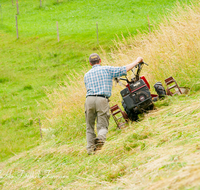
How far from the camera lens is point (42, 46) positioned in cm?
2028

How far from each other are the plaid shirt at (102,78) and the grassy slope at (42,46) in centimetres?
442

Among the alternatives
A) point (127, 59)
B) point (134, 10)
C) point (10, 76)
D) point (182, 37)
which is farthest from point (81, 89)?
point (134, 10)

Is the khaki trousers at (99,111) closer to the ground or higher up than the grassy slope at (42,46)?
closer to the ground

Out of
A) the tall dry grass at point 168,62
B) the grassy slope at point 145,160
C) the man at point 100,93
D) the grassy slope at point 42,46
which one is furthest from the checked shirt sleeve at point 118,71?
the grassy slope at point 42,46

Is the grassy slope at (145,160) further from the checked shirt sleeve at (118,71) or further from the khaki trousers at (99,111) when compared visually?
the checked shirt sleeve at (118,71)

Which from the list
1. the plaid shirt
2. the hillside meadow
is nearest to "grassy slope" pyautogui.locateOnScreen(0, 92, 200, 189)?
the hillside meadow

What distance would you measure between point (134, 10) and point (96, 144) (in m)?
21.1

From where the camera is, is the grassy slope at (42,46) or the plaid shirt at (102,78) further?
the grassy slope at (42,46)

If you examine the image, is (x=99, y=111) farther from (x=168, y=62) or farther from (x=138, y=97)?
(x=168, y=62)

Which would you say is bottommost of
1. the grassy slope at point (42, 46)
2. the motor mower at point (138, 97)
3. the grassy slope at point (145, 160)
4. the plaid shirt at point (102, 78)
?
the grassy slope at point (145, 160)

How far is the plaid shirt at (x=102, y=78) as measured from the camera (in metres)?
5.02

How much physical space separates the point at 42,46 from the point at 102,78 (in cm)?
1618

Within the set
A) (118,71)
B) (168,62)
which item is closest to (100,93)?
(118,71)

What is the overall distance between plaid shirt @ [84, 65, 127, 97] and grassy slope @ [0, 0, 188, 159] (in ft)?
14.5
